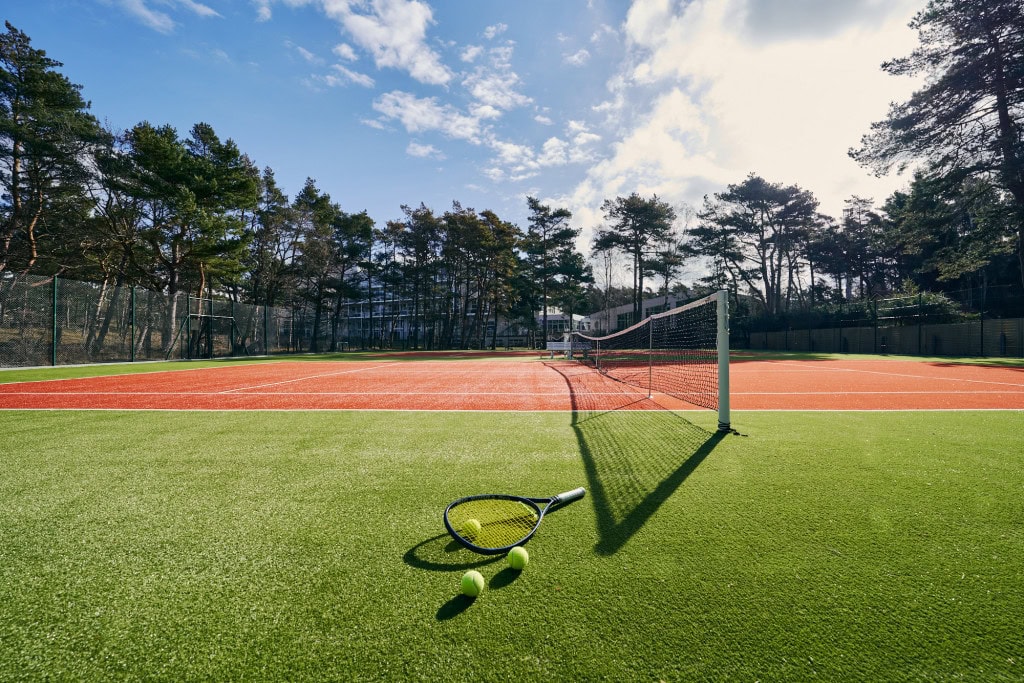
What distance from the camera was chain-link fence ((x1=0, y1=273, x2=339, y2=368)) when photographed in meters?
16.5

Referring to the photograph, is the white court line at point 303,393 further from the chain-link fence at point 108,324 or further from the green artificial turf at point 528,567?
the chain-link fence at point 108,324

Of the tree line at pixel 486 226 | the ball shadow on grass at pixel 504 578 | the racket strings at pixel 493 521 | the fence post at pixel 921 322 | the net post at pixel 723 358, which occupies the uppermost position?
the tree line at pixel 486 226

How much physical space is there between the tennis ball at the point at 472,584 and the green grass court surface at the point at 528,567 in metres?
0.06

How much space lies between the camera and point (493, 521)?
8.55ft

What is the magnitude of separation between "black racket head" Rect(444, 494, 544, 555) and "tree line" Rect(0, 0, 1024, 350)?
76.9ft

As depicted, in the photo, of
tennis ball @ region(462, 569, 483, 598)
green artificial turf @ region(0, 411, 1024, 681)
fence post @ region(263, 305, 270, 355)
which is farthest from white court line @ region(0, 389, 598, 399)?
fence post @ region(263, 305, 270, 355)

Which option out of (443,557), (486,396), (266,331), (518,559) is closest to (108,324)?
(266,331)

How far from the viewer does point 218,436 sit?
4859mm

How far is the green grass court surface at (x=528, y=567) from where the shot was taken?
1.50 meters

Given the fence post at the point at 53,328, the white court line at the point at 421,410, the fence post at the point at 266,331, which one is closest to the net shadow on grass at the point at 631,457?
the white court line at the point at 421,410

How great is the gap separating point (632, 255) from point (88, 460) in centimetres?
4307

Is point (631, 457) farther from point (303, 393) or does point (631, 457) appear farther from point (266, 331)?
point (266, 331)

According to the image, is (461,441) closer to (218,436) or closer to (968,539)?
(218,436)

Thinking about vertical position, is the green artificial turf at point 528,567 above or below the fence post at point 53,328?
below
